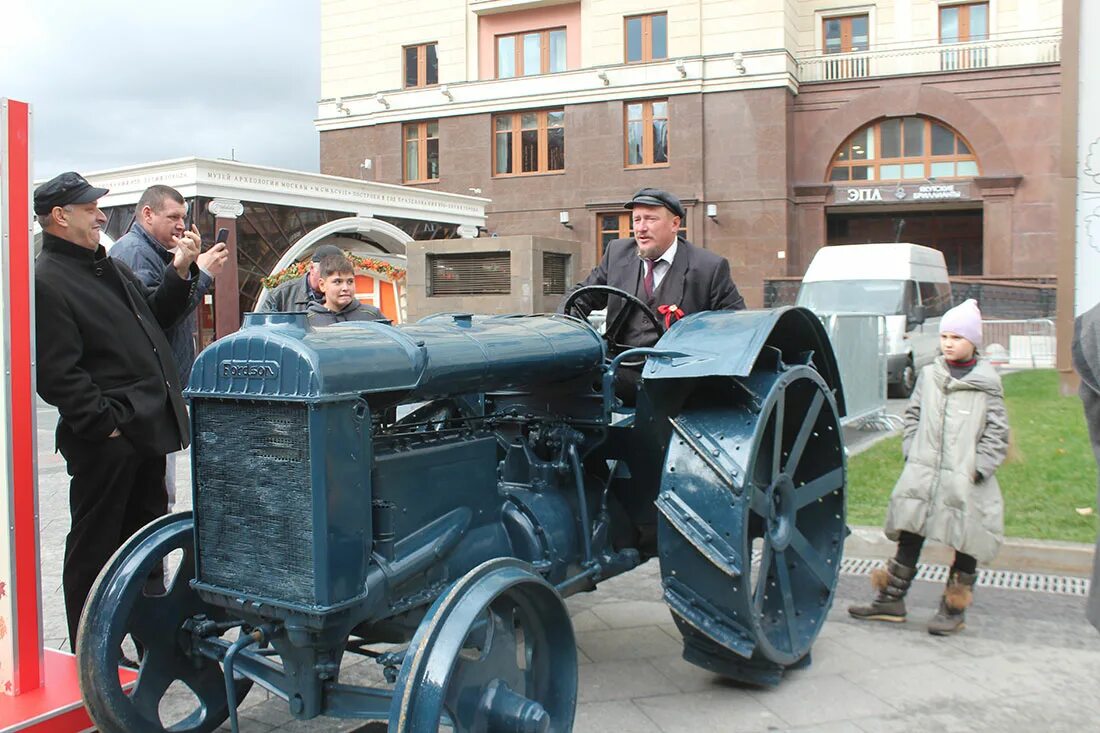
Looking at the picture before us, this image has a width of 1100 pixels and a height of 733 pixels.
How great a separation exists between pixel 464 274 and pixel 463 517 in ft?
36.0

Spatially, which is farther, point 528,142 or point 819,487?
point 528,142

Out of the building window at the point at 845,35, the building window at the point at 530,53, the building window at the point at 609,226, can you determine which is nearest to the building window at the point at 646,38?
the building window at the point at 530,53

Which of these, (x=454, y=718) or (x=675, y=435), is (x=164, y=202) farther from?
(x=454, y=718)

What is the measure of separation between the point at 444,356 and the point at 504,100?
94.6ft

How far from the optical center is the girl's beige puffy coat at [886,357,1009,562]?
4.50 metres

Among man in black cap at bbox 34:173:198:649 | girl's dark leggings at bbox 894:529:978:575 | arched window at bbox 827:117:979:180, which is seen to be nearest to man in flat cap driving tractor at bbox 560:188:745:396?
girl's dark leggings at bbox 894:529:978:575

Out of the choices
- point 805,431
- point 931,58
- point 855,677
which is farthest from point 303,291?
point 931,58

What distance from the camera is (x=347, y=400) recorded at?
2717mm

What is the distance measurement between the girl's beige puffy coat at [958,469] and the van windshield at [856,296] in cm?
1130

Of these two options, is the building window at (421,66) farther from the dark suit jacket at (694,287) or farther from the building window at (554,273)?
the dark suit jacket at (694,287)

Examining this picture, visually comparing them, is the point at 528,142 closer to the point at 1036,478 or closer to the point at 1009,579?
the point at 1036,478

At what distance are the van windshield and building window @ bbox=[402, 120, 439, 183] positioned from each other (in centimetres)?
1809

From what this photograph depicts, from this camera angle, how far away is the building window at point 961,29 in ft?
91.3

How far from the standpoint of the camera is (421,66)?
1271 inches
